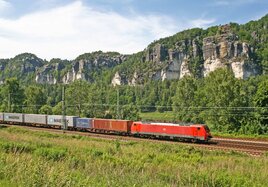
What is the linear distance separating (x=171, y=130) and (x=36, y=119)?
110ft

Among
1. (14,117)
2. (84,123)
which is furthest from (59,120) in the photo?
(14,117)

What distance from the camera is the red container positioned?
3909cm

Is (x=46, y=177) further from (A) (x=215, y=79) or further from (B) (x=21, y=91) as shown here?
(B) (x=21, y=91)

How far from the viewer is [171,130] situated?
41.8m

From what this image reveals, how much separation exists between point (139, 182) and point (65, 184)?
279 centimetres

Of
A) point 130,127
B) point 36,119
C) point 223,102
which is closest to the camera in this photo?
point 130,127

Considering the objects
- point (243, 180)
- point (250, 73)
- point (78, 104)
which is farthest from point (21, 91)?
point (250, 73)

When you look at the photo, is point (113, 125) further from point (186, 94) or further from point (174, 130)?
point (186, 94)

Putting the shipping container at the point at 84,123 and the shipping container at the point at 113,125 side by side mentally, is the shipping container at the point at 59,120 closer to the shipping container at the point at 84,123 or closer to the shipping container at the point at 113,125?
the shipping container at the point at 84,123

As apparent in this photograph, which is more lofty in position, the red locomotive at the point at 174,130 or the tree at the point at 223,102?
the tree at the point at 223,102

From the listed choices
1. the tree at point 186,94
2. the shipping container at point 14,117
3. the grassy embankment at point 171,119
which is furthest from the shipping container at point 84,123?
the tree at point 186,94

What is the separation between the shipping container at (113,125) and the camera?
1894 inches

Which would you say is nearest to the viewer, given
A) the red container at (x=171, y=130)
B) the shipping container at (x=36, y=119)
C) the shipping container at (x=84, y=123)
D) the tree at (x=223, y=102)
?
the red container at (x=171, y=130)

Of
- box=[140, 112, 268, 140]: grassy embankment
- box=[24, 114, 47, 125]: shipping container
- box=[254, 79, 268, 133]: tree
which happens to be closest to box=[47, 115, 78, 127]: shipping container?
box=[24, 114, 47, 125]: shipping container
